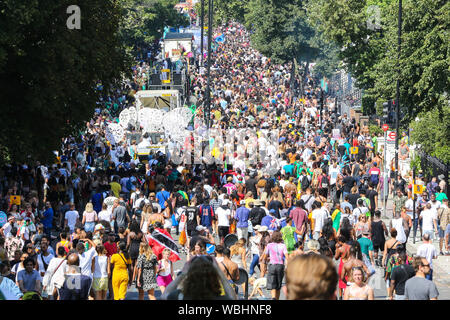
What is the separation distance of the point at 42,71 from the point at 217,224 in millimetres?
5897

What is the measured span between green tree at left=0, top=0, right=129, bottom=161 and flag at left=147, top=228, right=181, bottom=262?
7.45 m

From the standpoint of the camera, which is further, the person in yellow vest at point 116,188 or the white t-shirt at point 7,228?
the person in yellow vest at point 116,188

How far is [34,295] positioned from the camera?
10.0 m

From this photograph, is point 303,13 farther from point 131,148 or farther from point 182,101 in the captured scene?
point 131,148

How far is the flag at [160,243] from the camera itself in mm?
15062

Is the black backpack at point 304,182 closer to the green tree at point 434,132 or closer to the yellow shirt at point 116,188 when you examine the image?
the yellow shirt at point 116,188

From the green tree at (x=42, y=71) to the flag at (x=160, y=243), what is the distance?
24.4 feet

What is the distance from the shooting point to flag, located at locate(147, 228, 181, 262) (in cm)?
1506

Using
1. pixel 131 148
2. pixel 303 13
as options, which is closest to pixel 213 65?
pixel 303 13

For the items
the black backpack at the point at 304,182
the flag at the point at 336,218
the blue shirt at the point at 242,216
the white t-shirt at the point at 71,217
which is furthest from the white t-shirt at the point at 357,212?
the black backpack at the point at 304,182

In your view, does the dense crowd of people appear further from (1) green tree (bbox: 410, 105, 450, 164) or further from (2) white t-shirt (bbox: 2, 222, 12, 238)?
(1) green tree (bbox: 410, 105, 450, 164)

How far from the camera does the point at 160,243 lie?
15.2 meters

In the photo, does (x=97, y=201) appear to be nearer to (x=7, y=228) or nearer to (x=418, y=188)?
(x=7, y=228)

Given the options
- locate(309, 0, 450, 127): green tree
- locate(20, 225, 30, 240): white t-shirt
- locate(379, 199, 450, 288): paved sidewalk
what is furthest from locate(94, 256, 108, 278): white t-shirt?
locate(309, 0, 450, 127): green tree
